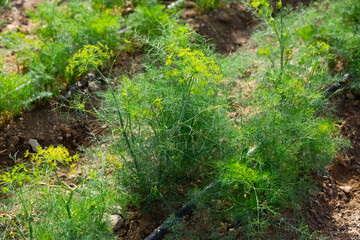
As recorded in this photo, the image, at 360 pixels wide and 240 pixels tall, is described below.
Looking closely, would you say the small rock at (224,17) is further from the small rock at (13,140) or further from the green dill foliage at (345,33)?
the small rock at (13,140)

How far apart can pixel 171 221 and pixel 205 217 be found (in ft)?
1.33

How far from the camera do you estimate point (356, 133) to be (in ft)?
13.3

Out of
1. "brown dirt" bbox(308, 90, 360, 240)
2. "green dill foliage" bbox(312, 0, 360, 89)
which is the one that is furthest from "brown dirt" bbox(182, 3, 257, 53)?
"brown dirt" bbox(308, 90, 360, 240)

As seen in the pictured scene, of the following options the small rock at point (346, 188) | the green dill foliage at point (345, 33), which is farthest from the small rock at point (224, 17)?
the small rock at point (346, 188)

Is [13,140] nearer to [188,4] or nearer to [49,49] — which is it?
[49,49]

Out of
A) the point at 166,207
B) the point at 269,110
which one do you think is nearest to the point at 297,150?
the point at 269,110

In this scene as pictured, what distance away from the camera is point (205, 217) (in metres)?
3.30

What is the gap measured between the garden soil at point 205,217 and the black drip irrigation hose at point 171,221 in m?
0.10

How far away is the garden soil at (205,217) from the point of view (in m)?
3.28

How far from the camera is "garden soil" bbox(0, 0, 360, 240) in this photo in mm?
3279

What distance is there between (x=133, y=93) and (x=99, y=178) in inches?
26.9

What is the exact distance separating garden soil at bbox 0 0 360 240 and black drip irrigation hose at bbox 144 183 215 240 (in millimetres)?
101

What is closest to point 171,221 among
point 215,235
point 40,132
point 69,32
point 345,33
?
point 215,235

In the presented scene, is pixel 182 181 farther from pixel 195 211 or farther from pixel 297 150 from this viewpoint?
pixel 297 150
